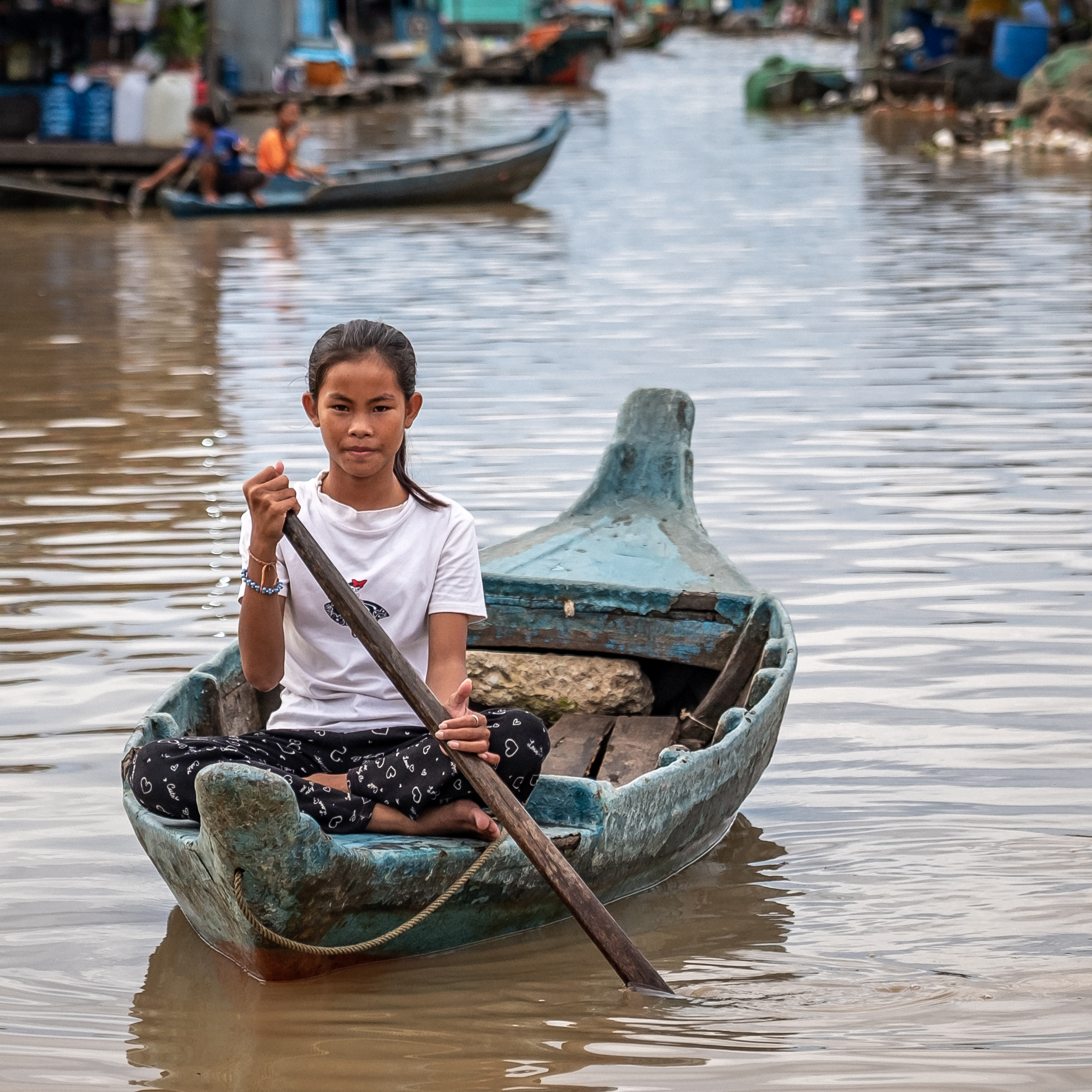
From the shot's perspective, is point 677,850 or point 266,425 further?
point 266,425

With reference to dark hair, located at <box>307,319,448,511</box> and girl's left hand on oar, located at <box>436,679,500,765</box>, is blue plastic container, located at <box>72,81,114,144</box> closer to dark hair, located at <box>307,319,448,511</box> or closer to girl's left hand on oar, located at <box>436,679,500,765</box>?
dark hair, located at <box>307,319,448,511</box>

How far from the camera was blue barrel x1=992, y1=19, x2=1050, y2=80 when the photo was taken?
2598cm

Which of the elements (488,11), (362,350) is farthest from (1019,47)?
(362,350)

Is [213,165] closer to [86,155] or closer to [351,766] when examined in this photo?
[86,155]

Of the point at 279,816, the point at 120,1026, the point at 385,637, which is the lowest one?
the point at 120,1026

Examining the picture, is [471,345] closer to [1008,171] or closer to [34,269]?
[34,269]

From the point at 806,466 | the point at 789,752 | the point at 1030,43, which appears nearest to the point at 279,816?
the point at 789,752

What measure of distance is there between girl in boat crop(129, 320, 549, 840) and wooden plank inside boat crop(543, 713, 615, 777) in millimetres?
783

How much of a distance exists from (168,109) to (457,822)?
47.1ft

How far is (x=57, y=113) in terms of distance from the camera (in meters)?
17.0

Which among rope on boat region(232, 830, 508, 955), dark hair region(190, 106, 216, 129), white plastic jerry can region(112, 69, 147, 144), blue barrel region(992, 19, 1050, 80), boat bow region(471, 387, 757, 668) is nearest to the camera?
rope on boat region(232, 830, 508, 955)

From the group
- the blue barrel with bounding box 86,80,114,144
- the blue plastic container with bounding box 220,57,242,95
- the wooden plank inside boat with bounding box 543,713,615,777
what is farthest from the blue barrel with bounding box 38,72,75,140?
the wooden plank inside boat with bounding box 543,713,615,777

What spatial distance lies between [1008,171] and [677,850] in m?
16.6

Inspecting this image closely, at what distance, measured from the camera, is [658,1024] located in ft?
10.5
